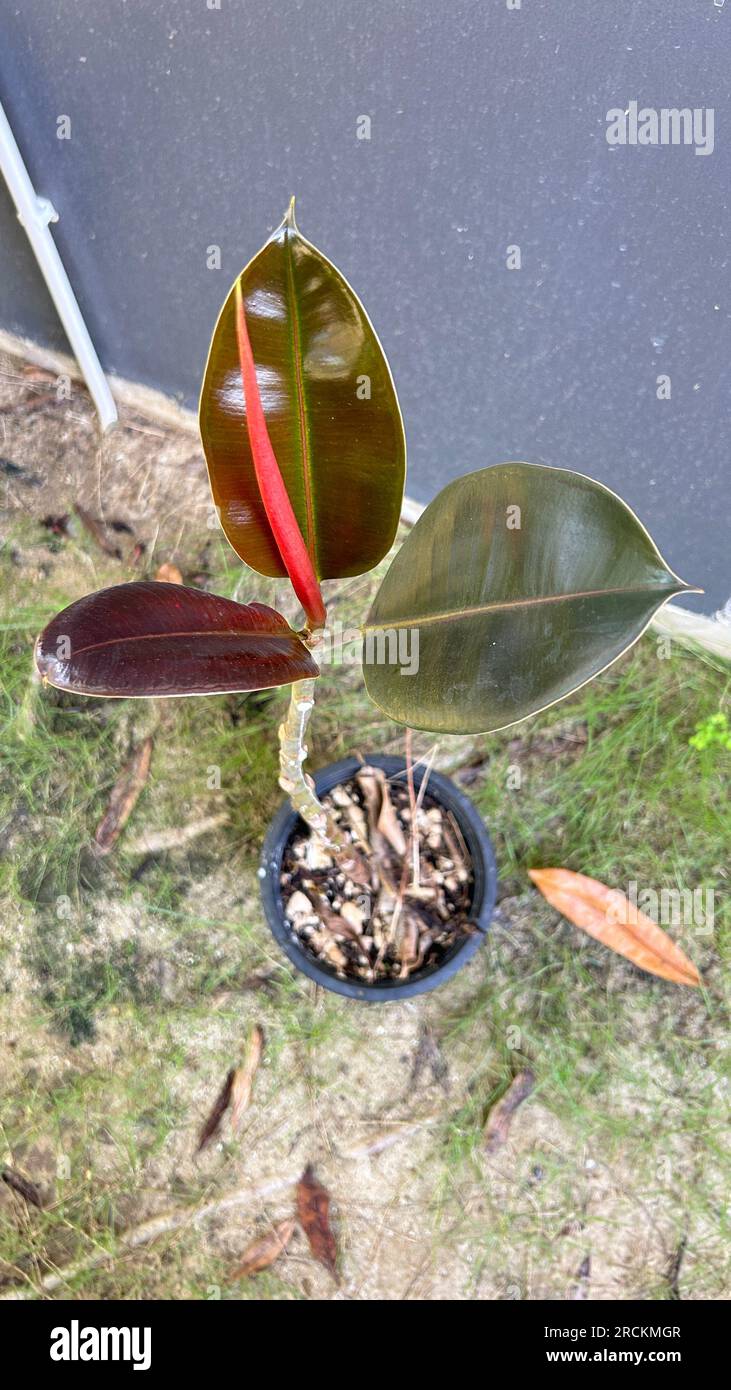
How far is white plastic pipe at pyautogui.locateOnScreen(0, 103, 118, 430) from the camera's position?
1069mm

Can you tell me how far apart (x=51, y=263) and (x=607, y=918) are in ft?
3.79

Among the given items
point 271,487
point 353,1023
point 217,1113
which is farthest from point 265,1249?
point 271,487

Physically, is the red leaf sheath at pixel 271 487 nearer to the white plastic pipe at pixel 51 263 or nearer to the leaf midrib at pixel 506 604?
the leaf midrib at pixel 506 604

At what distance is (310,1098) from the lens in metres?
1.21

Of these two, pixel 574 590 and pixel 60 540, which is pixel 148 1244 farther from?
pixel 574 590

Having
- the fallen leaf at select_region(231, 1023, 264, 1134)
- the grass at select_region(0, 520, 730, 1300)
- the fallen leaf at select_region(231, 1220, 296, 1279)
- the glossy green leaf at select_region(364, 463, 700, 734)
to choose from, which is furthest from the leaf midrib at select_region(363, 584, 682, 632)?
the fallen leaf at select_region(231, 1220, 296, 1279)

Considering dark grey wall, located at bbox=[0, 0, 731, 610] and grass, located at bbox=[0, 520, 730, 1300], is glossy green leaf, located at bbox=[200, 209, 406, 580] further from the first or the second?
grass, located at bbox=[0, 520, 730, 1300]

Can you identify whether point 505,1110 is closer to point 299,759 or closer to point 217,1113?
point 217,1113

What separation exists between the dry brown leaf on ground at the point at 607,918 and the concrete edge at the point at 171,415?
391 mm

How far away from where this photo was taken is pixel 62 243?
1188mm

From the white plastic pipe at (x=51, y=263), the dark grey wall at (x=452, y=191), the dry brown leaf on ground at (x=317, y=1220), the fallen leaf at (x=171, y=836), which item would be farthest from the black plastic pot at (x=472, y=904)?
the white plastic pipe at (x=51, y=263)

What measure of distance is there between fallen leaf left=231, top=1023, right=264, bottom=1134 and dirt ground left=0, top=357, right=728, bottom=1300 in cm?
1

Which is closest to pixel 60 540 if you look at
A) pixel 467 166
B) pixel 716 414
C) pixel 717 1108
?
pixel 467 166

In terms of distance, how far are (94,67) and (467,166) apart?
0.43m
